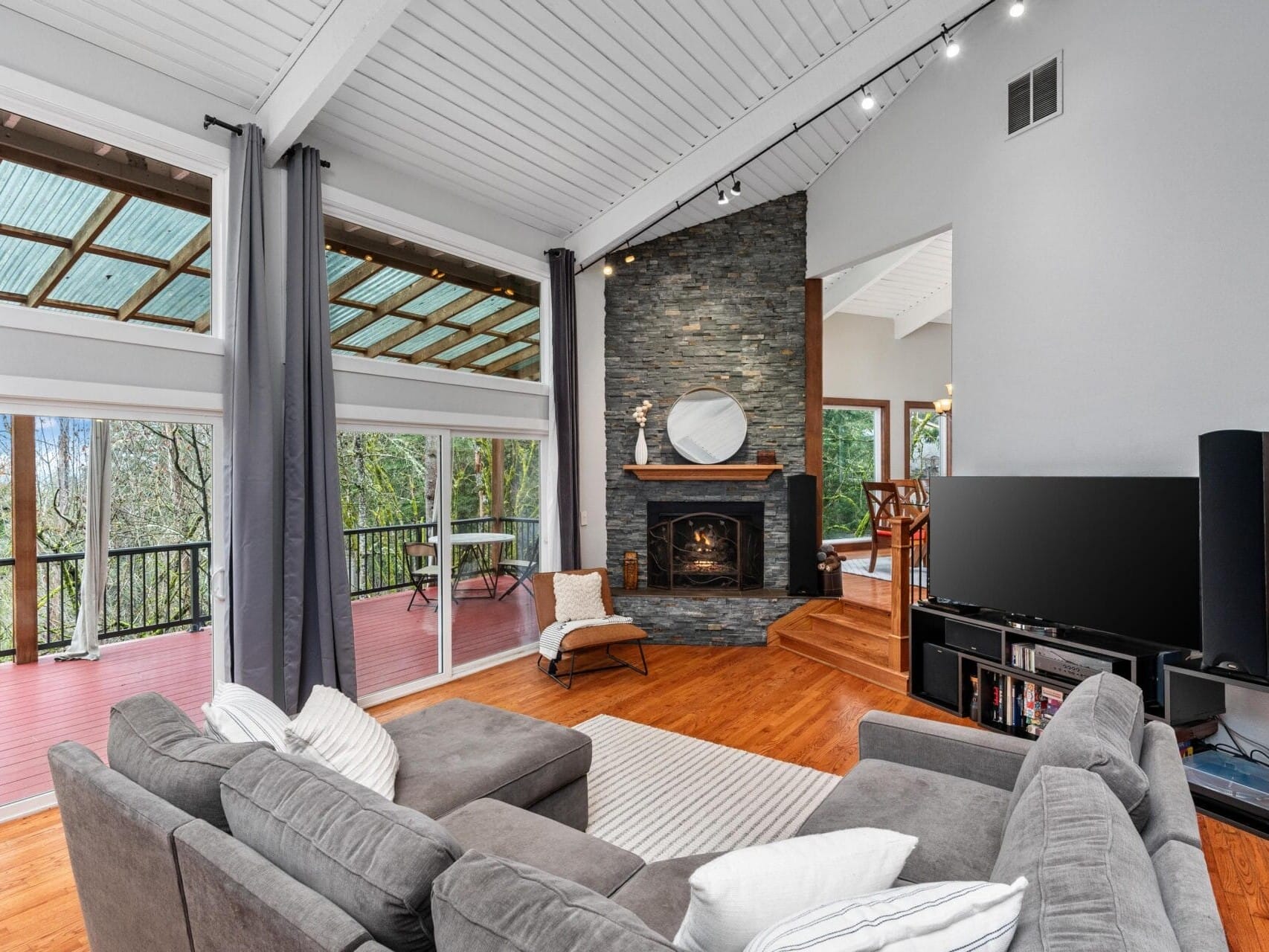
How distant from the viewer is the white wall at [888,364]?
26.2ft

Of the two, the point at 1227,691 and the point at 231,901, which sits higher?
the point at 231,901

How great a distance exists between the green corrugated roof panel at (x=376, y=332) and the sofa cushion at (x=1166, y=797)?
4.25 m

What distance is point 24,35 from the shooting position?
9.09ft

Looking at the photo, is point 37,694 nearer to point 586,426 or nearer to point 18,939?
point 18,939

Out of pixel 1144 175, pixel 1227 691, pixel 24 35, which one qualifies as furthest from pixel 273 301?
pixel 1227 691

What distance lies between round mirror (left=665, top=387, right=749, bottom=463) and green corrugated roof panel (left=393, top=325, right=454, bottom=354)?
6.81 feet

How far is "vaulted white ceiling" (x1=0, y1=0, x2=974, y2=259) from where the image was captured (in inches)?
119

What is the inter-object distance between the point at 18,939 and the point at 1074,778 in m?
3.07

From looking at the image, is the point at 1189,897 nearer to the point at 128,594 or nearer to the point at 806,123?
the point at 128,594

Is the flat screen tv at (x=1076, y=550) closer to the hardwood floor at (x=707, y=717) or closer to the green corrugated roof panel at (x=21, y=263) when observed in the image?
the hardwood floor at (x=707, y=717)

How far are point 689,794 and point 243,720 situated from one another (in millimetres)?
1903

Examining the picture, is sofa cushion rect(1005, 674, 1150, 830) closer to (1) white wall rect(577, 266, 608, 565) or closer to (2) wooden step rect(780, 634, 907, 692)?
(2) wooden step rect(780, 634, 907, 692)

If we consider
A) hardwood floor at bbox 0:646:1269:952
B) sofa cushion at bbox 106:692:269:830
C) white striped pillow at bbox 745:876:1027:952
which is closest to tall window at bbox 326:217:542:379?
hardwood floor at bbox 0:646:1269:952

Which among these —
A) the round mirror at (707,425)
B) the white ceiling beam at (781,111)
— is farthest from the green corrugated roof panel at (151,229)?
the round mirror at (707,425)
